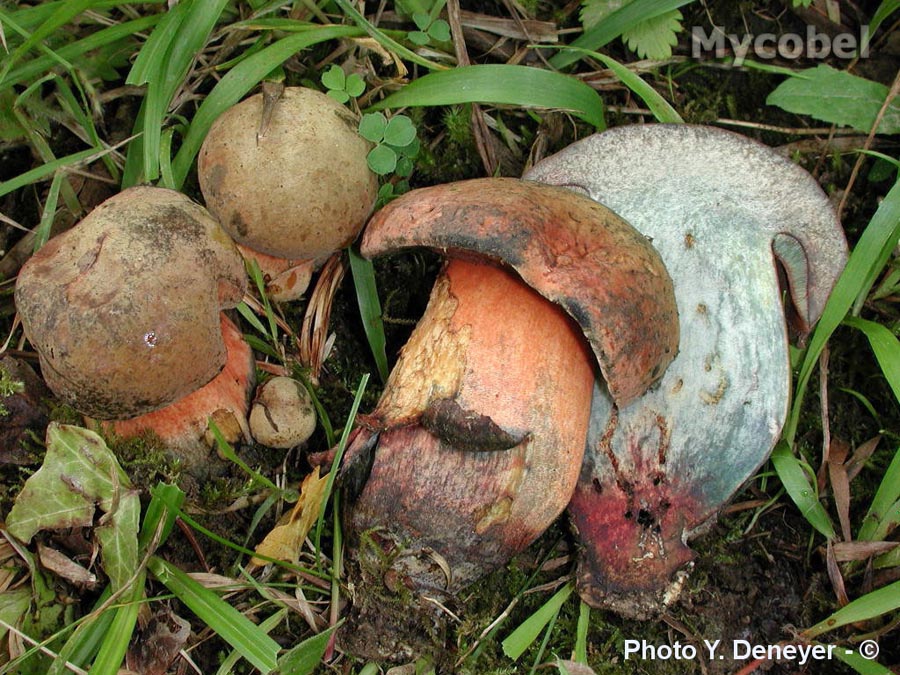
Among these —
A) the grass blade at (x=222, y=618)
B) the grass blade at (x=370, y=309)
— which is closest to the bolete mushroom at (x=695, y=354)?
the grass blade at (x=370, y=309)

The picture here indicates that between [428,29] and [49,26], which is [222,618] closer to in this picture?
[49,26]

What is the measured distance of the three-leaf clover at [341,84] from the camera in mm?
2893

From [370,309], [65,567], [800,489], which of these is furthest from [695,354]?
[65,567]

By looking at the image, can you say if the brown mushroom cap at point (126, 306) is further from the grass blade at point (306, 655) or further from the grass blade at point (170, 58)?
the grass blade at point (306, 655)

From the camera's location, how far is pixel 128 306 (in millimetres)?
2148

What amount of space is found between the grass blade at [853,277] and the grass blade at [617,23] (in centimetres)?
104

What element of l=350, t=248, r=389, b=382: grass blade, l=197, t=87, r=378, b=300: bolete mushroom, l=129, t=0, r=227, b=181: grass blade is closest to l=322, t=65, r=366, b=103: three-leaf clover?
l=197, t=87, r=378, b=300: bolete mushroom

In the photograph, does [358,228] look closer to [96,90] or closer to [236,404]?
[236,404]

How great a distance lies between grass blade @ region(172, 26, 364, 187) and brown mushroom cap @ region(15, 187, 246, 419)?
0.49 metres

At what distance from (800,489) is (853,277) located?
30.2 inches

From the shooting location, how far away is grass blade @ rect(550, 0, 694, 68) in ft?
9.99

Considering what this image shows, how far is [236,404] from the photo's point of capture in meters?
2.68

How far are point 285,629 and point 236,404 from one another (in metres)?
0.76

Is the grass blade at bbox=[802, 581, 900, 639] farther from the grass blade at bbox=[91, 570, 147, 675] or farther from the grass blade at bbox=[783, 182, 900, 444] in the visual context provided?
the grass blade at bbox=[91, 570, 147, 675]
